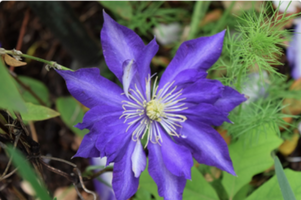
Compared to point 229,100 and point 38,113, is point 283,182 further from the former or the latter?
point 38,113

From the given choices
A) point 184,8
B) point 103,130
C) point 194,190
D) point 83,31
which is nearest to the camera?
point 103,130

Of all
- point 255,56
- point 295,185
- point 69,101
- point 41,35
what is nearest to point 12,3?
point 41,35

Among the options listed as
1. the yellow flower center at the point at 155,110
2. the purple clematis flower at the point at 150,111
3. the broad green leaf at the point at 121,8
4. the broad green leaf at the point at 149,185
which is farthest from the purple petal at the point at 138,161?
the broad green leaf at the point at 121,8

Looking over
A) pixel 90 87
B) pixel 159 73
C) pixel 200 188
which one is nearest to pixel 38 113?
pixel 90 87

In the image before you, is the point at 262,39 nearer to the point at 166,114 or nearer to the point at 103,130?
the point at 166,114

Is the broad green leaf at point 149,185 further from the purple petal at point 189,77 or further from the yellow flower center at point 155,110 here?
the purple petal at point 189,77

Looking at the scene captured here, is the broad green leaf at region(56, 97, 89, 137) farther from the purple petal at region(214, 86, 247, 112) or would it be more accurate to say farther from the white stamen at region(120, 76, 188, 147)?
the purple petal at region(214, 86, 247, 112)

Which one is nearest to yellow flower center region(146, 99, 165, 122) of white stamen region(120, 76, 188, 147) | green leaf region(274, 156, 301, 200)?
white stamen region(120, 76, 188, 147)
